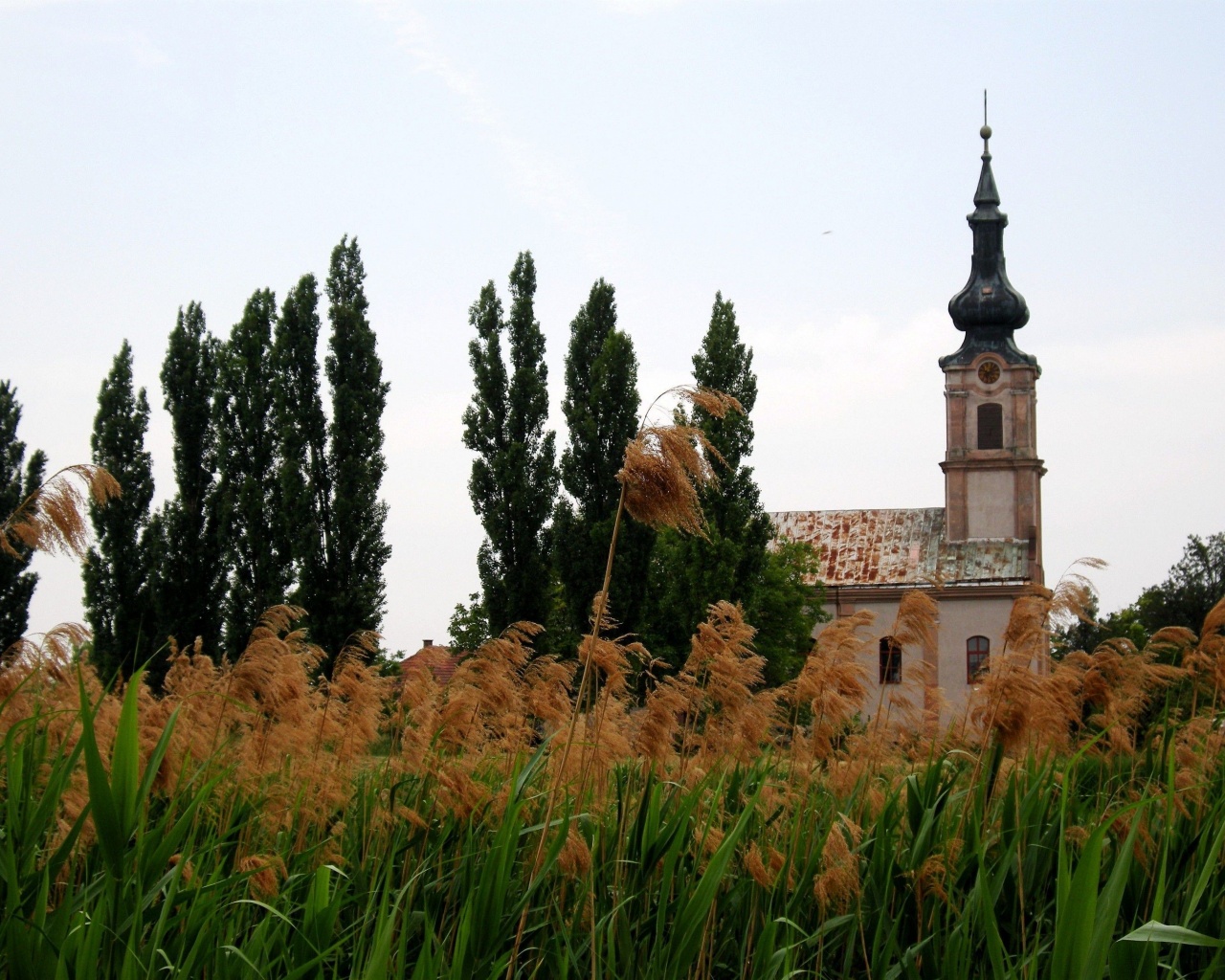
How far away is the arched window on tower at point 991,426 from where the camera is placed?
160 ft

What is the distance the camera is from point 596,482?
30547 millimetres

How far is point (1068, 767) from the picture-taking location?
13.7 feet

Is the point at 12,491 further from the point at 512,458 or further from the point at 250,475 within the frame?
the point at 512,458

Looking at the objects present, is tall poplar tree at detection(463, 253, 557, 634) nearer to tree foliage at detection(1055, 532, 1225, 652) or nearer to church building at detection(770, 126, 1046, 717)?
tree foliage at detection(1055, 532, 1225, 652)

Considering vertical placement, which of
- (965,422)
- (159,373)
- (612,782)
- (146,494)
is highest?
(965,422)

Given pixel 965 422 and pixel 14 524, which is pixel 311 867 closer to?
pixel 14 524

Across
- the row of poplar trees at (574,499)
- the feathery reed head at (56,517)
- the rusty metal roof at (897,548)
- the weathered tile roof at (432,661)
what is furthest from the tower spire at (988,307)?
the feathery reed head at (56,517)

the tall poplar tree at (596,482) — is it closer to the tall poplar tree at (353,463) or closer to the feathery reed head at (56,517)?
the tall poplar tree at (353,463)

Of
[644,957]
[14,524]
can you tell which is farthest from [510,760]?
[14,524]

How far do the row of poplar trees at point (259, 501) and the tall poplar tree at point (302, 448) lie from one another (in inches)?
1.1

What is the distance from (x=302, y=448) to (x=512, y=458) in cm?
439

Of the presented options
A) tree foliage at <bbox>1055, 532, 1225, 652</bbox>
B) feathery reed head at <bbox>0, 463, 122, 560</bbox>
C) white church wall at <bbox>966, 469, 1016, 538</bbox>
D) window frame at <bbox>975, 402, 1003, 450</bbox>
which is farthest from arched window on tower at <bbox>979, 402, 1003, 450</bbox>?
feathery reed head at <bbox>0, 463, 122, 560</bbox>

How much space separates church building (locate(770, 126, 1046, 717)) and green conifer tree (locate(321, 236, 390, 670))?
68.5 ft

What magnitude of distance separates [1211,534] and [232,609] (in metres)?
26.0
